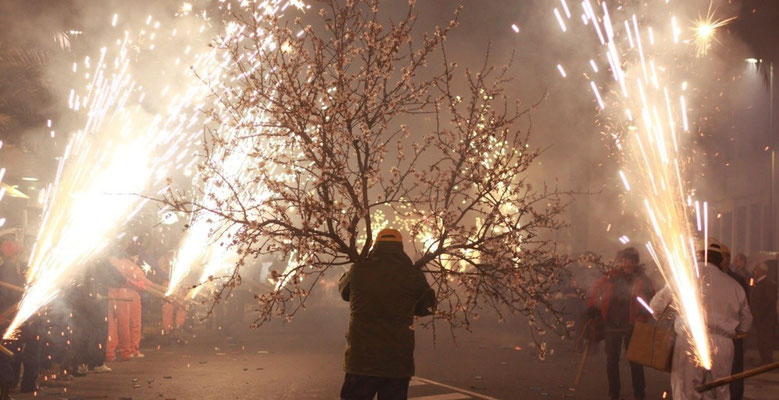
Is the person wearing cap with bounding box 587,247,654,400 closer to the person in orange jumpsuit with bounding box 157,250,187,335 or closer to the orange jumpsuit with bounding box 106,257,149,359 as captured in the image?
the orange jumpsuit with bounding box 106,257,149,359

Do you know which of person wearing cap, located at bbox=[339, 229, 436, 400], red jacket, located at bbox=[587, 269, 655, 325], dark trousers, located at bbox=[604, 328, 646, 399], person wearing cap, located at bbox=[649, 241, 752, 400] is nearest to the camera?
person wearing cap, located at bbox=[339, 229, 436, 400]

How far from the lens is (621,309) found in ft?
35.9

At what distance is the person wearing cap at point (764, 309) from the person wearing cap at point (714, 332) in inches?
281

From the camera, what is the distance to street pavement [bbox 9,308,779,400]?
1097cm

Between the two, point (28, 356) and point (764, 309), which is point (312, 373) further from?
point (764, 309)

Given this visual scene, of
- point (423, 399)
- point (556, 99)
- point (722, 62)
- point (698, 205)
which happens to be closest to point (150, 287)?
point (423, 399)

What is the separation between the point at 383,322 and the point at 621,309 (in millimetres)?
5411

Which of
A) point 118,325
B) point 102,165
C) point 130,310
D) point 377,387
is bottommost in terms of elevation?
point 377,387

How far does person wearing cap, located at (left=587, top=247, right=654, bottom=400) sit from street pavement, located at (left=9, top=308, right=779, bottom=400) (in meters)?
0.62

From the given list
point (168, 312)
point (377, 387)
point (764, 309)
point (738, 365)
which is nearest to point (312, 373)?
point (738, 365)

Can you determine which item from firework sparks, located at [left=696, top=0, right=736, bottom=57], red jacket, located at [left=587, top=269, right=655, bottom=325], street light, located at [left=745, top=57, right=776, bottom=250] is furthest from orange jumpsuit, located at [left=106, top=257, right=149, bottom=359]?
street light, located at [left=745, top=57, right=776, bottom=250]

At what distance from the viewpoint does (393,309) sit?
6.52m

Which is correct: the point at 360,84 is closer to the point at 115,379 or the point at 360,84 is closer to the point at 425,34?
the point at 425,34

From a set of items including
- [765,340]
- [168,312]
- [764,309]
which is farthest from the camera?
[168,312]
